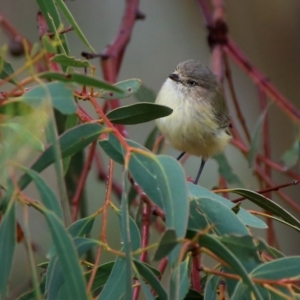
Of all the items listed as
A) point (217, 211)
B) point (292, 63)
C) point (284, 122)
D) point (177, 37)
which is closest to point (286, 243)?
point (284, 122)

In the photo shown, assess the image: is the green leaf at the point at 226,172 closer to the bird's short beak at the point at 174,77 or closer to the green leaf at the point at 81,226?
the bird's short beak at the point at 174,77

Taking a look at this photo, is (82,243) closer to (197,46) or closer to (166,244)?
(166,244)

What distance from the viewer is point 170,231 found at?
771mm

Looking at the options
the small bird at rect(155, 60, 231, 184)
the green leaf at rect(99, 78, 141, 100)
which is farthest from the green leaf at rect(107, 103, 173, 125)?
the small bird at rect(155, 60, 231, 184)

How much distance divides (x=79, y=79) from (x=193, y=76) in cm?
128

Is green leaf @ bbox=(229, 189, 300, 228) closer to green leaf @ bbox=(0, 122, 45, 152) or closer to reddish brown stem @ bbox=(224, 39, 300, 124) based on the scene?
green leaf @ bbox=(0, 122, 45, 152)

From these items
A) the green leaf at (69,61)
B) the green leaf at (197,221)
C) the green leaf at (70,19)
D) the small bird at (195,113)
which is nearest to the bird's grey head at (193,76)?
the small bird at (195,113)

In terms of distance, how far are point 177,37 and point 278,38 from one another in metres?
0.75

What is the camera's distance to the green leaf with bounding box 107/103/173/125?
1.00m

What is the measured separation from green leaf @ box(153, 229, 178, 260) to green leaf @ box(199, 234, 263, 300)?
0.07 meters

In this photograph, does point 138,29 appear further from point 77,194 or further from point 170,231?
point 170,231

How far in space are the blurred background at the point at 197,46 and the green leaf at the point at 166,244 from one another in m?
2.44

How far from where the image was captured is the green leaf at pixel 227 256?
0.83 metres

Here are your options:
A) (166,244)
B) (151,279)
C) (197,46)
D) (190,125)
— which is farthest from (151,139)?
(197,46)
